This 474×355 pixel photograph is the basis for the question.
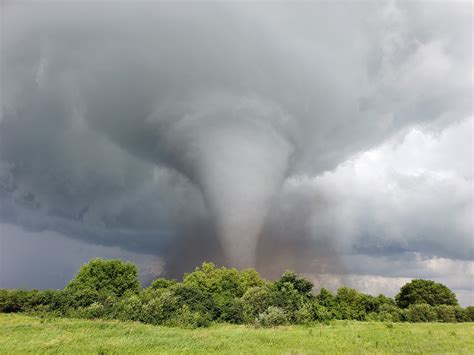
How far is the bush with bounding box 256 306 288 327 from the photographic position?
46375mm

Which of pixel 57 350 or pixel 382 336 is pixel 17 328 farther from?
pixel 382 336

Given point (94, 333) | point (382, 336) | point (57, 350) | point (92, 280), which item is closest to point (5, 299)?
point (92, 280)

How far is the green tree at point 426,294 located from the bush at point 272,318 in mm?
56305

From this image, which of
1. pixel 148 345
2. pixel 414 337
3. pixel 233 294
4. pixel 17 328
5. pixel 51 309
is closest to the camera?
pixel 148 345

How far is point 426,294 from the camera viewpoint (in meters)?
91.2

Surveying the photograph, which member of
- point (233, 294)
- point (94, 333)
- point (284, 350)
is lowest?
point (284, 350)

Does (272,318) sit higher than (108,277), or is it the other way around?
(108,277)

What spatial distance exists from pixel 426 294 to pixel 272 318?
2502 inches

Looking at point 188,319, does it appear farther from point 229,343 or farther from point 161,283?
point 161,283

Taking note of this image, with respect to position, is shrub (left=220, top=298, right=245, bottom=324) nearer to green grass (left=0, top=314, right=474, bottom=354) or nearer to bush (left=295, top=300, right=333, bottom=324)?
bush (left=295, top=300, right=333, bottom=324)

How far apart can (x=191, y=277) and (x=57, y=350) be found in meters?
74.3

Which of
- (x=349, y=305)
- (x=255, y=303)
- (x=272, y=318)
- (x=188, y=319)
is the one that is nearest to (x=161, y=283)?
(x=255, y=303)

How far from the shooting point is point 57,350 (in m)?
24.7

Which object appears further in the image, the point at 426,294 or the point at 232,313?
the point at 426,294
